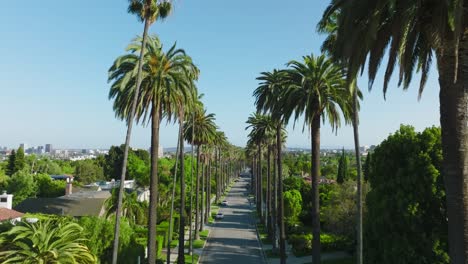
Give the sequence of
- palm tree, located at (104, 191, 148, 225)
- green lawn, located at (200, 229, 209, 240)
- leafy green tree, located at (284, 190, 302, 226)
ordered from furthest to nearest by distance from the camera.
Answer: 1. leafy green tree, located at (284, 190, 302, 226)
2. green lawn, located at (200, 229, 209, 240)
3. palm tree, located at (104, 191, 148, 225)

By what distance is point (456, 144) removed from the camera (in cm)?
1031

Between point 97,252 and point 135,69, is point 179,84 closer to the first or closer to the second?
point 135,69

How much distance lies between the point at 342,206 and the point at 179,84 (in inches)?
921

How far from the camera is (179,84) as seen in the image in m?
26.3

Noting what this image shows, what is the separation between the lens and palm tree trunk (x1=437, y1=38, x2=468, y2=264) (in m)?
10.2

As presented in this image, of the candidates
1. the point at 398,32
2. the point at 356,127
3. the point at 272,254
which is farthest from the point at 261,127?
the point at 398,32

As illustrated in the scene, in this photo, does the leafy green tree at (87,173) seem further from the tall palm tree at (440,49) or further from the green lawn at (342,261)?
the tall palm tree at (440,49)

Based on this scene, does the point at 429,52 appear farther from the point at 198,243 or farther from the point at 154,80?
the point at 198,243

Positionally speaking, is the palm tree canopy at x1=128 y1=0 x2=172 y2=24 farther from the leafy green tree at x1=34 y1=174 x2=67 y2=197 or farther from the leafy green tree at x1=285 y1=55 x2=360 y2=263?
the leafy green tree at x1=34 y1=174 x2=67 y2=197

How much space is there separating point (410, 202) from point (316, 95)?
26.8 ft

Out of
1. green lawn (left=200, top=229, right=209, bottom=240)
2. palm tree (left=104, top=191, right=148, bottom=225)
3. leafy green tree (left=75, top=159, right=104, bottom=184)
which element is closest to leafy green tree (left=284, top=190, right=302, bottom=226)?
green lawn (left=200, top=229, right=209, bottom=240)

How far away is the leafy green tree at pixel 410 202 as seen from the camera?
22391 millimetres

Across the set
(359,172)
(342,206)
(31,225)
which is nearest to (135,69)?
(31,225)

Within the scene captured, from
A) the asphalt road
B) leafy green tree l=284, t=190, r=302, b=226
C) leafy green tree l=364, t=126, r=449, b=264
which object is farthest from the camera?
leafy green tree l=284, t=190, r=302, b=226
